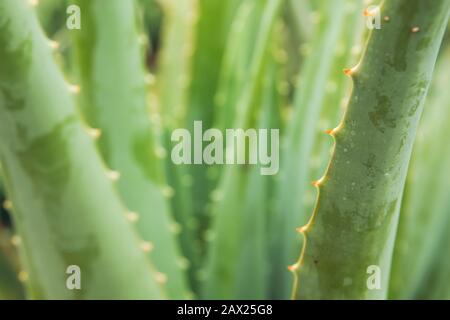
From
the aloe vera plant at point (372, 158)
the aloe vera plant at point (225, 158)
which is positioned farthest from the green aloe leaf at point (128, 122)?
the aloe vera plant at point (372, 158)

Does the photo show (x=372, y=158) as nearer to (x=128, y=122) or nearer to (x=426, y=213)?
(x=128, y=122)

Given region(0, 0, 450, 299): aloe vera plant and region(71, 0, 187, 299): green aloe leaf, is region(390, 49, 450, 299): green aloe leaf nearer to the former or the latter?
region(0, 0, 450, 299): aloe vera plant

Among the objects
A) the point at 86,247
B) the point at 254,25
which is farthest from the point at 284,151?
the point at 86,247

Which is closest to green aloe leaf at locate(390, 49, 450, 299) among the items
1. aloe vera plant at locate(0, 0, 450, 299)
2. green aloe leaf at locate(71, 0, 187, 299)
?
aloe vera plant at locate(0, 0, 450, 299)

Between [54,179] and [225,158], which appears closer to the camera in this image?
[54,179]

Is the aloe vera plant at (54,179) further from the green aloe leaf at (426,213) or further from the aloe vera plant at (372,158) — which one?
the green aloe leaf at (426,213)

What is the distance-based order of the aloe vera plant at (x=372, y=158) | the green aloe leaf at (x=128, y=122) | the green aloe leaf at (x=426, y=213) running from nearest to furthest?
1. the aloe vera plant at (x=372, y=158)
2. the green aloe leaf at (x=128, y=122)
3. the green aloe leaf at (x=426, y=213)

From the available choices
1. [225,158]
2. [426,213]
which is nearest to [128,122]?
[225,158]

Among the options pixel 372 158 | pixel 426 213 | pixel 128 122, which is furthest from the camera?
pixel 426 213

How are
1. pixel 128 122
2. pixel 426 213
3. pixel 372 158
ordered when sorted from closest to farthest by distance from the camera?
pixel 372 158 → pixel 128 122 → pixel 426 213
